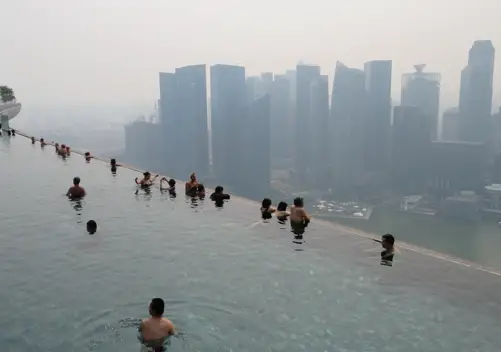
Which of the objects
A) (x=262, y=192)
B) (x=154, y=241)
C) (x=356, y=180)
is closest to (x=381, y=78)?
(x=356, y=180)

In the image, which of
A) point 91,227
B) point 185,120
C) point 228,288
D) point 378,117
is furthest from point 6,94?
point 228,288

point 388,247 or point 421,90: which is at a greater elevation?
point 421,90

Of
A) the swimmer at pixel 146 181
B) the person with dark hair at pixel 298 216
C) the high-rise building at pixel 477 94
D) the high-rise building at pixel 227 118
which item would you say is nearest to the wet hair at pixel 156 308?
the person with dark hair at pixel 298 216

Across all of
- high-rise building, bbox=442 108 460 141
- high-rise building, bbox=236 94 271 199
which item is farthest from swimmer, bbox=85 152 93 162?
high-rise building, bbox=442 108 460 141

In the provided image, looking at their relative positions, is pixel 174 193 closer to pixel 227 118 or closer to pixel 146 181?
pixel 146 181

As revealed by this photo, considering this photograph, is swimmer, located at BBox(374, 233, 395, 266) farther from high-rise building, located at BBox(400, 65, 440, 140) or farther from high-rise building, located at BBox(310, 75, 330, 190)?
high-rise building, located at BBox(400, 65, 440, 140)
